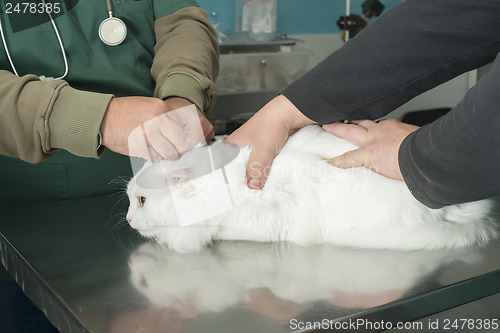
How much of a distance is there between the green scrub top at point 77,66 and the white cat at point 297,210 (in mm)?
283

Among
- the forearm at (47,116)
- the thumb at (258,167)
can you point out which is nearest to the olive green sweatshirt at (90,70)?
the forearm at (47,116)

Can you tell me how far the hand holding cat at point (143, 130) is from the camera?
2.48 feet

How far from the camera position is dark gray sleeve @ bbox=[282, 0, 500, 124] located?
28.3 inches

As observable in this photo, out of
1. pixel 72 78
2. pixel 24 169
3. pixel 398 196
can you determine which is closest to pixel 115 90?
pixel 72 78

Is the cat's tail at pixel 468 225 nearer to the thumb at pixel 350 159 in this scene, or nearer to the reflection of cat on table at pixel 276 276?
the reflection of cat on table at pixel 276 276

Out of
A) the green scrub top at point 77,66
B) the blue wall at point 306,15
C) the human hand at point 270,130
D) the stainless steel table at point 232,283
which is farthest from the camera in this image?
the blue wall at point 306,15

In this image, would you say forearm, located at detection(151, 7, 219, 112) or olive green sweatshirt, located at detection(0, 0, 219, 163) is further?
forearm, located at detection(151, 7, 219, 112)

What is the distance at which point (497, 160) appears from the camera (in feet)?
1.85

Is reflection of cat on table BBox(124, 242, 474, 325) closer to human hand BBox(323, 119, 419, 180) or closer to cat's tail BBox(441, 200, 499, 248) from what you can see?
cat's tail BBox(441, 200, 499, 248)

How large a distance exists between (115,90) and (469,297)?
82cm

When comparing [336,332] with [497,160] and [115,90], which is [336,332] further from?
[115,90]

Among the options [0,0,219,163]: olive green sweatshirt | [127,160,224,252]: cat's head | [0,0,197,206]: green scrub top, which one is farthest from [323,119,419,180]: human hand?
[0,0,197,206]: green scrub top

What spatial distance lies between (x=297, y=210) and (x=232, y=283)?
21cm

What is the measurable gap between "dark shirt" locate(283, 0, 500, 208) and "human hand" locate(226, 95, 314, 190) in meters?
0.02
